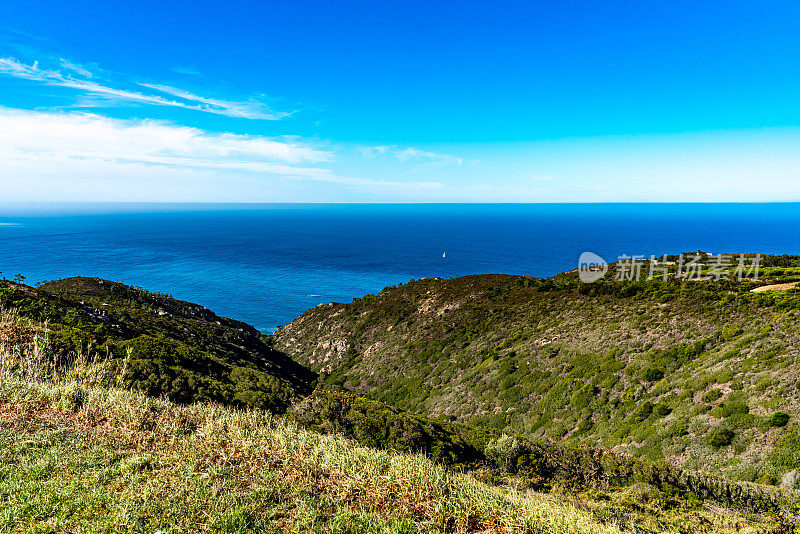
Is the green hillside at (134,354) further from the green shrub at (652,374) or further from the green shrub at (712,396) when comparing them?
the green shrub at (652,374)

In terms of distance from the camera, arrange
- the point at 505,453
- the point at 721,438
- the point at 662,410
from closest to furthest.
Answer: the point at 505,453 < the point at 721,438 < the point at 662,410

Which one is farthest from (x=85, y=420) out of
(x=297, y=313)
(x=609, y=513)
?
(x=297, y=313)

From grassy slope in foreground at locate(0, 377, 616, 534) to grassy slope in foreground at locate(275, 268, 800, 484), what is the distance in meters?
13.9

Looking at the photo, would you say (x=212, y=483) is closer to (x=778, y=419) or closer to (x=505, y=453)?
(x=505, y=453)

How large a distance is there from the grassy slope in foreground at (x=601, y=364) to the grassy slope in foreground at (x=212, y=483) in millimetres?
13941

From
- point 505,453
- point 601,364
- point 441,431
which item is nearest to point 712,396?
point 601,364

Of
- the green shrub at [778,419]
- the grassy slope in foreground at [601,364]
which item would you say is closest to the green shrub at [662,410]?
the grassy slope in foreground at [601,364]

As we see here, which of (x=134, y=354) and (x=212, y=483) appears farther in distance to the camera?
(x=134, y=354)

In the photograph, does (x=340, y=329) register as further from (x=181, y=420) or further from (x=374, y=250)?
(x=374, y=250)

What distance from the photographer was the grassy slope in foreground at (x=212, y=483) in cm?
684

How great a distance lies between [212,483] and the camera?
311 inches

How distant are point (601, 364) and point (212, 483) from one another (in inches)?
1086

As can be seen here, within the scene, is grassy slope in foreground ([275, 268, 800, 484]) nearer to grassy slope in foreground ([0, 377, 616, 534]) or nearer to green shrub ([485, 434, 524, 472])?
green shrub ([485, 434, 524, 472])

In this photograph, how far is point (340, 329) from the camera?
177 feet
